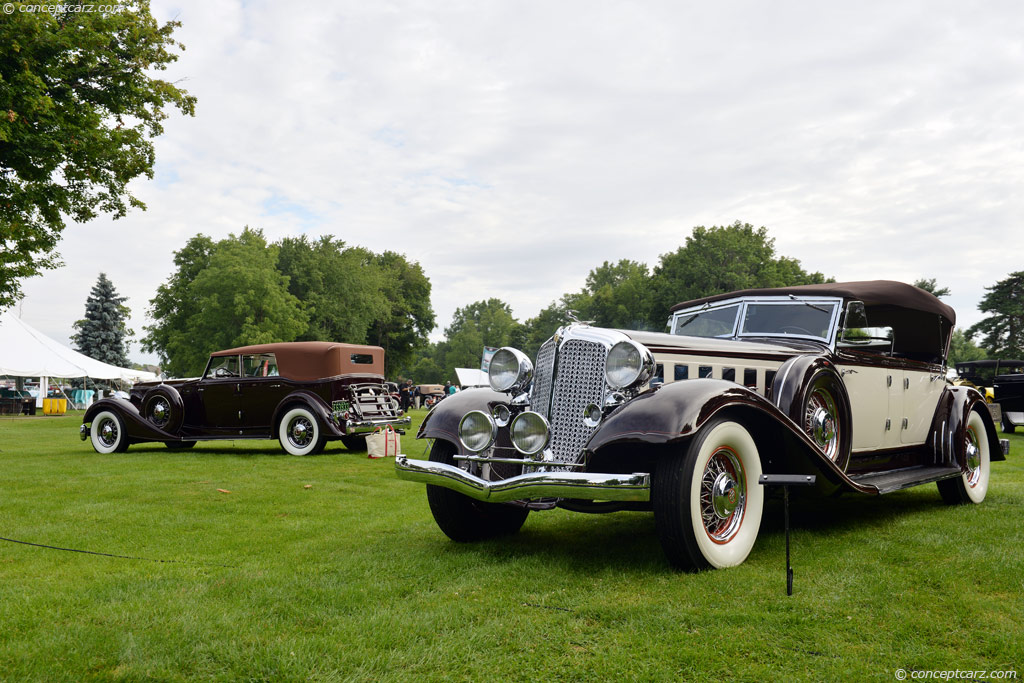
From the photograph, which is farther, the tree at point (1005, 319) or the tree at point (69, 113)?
the tree at point (1005, 319)

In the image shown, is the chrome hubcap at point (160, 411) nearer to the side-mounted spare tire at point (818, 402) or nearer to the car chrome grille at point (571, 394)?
the car chrome grille at point (571, 394)

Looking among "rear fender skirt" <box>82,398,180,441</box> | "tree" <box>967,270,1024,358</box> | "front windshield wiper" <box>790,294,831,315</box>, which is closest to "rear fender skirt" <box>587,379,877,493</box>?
"front windshield wiper" <box>790,294,831,315</box>

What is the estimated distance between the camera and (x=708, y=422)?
13.9 ft

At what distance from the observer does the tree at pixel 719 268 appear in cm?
4262

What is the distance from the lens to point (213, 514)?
22.0ft

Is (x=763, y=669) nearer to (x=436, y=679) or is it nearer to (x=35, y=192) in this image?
(x=436, y=679)

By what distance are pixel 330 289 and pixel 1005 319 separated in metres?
47.8

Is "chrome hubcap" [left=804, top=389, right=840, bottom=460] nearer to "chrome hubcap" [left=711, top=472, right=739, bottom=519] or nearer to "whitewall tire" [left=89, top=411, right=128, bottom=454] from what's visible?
"chrome hubcap" [left=711, top=472, right=739, bottom=519]

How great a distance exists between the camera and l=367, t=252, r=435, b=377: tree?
5138 centimetres

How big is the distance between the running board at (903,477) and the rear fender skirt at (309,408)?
9102 millimetres

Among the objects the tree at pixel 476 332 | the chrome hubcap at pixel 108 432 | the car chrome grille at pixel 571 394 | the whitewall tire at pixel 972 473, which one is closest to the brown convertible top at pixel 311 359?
the chrome hubcap at pixel 108 432

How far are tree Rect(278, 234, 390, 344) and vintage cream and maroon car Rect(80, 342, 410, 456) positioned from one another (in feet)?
90.5

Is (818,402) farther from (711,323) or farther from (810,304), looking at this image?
(711,323)

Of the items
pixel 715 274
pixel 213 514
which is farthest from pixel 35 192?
pixel 715 274
